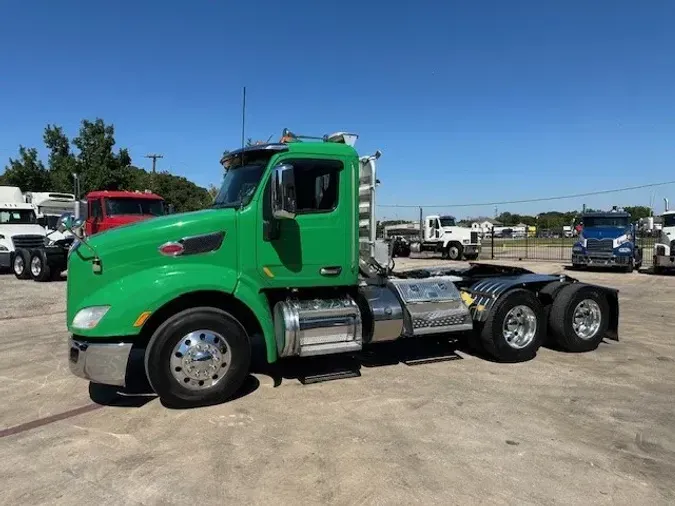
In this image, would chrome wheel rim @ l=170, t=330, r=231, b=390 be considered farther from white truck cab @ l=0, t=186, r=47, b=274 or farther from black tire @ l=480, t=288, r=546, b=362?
white truck cab @ l=0, t=186, r=47, b=274

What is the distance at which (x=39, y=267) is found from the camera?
655 inches

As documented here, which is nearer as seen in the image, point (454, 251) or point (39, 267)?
point (39, 267)

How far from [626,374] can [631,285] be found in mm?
11623

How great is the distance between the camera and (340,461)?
4.02 m

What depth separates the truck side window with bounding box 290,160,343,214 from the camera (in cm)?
575

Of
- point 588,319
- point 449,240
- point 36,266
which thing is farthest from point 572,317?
point 449,240

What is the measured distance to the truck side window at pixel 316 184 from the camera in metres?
5.75

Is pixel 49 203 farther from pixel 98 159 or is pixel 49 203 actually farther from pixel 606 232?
pixel 606 232

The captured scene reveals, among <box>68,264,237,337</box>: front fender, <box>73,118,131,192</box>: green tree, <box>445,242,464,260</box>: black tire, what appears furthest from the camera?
<box>73,118,131,192</box>: green tree

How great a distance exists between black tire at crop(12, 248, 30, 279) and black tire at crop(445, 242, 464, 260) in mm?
20217

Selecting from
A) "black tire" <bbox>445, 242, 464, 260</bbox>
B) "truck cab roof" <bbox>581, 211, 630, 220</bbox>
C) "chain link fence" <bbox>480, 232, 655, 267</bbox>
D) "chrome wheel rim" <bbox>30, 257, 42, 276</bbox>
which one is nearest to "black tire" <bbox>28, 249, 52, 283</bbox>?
"chrome wheel rim" <bbox>30, 257, 42, 276</bbox>

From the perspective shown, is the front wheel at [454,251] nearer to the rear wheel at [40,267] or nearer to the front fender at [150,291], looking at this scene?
the rear wheel at [40,267]

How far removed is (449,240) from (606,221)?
867 centimetres

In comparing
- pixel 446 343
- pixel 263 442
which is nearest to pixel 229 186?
pixel 263 442
